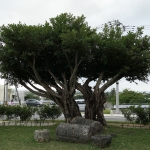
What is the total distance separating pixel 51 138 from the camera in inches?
370

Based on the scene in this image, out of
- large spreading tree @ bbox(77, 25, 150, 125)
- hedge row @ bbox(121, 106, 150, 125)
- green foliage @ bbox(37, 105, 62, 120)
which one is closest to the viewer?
large spreading tree @ bbox(77, 25, 150, 125)

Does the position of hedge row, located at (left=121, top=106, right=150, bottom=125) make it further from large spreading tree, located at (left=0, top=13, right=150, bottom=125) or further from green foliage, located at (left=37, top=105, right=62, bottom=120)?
green foliage, located at (left=37, top=105, right=62, bottom=120)

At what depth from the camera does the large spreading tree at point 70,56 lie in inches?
420

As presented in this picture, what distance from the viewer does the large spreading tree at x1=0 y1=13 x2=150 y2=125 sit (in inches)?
420

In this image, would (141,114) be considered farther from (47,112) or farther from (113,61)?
(47,112)

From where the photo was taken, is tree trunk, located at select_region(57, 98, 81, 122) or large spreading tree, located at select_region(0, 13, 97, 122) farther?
tree trunk, located at select_region(57, 98, 81, 122)

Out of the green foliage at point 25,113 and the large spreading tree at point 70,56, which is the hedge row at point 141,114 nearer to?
the large spreading tree at point 70,56

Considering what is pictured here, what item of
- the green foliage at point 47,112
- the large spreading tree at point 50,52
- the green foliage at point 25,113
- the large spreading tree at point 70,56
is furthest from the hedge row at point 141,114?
the green foliage at point 25,113

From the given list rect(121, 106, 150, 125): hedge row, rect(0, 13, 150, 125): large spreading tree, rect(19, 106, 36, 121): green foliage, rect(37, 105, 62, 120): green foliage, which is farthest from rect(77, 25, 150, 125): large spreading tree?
rect(19, 106, 36, 121): green foliage

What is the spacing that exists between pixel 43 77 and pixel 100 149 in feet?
22.2

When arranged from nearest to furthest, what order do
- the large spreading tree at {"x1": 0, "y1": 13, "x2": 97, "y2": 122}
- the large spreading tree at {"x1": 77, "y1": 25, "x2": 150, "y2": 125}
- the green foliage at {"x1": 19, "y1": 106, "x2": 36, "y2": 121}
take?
the large spreading tree at {"x1": 0, "y1": 13, "x2": 97, "y2": 122} < the large spreading tree at {"x1": 77, "y1": 25, "x2": 150, "y2": 125} < the green foliage at {"x1": 19, "y1": 106, "x2": 36, "y2": 121}

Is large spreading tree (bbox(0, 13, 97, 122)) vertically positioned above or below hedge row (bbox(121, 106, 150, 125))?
above

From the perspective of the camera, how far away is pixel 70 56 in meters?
11.6

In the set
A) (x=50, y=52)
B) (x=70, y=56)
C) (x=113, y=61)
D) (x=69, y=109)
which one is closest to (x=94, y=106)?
(x=69, y=109)
